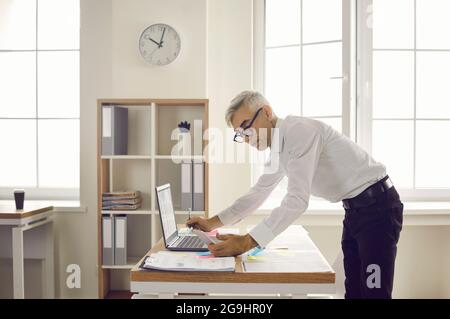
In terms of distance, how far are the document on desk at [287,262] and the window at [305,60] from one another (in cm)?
155

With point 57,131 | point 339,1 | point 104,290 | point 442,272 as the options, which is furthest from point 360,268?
point 57,131

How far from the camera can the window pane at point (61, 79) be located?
3.86m

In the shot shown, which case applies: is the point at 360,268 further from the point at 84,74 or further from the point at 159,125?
the point at 84,74

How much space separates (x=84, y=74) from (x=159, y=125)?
639 millimetres

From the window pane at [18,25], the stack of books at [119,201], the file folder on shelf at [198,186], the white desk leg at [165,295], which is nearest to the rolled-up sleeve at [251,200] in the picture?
the white desk leg at [165,295]

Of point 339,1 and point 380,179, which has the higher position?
point 339,1

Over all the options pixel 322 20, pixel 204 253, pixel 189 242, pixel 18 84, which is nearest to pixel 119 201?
pixel 189 242

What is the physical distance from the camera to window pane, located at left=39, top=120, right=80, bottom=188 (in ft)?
12.7

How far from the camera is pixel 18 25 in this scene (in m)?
3.88

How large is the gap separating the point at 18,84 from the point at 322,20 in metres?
2.34

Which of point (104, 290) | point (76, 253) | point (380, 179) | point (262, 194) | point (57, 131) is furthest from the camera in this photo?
point (57, 131)

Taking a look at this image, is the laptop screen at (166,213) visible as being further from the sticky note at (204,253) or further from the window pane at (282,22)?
the window pane at (282,22)

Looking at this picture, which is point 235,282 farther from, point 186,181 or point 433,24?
point 433,24

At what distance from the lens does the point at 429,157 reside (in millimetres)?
3697
